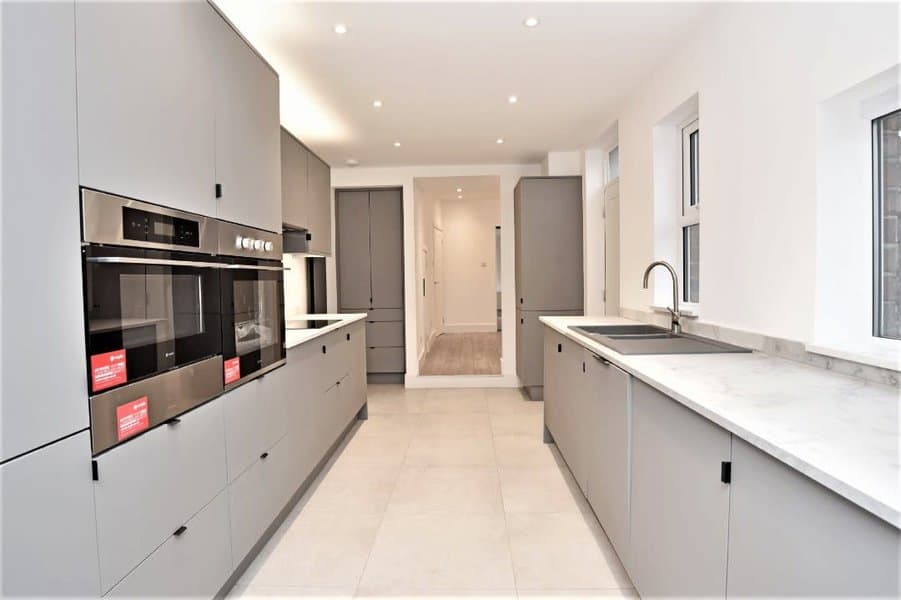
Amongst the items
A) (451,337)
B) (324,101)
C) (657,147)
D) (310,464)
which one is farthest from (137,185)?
(451,337)

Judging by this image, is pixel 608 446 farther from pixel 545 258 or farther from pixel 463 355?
pixel 463 355

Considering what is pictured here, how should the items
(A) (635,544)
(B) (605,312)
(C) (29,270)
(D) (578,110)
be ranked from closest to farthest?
(C) (29,270)
(A) (635,544)
(D) (578,110)
(B) (605,312)

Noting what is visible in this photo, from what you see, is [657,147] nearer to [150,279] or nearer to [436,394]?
[150,279]

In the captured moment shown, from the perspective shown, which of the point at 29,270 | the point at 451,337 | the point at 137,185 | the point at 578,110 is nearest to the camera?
the point at 29,270

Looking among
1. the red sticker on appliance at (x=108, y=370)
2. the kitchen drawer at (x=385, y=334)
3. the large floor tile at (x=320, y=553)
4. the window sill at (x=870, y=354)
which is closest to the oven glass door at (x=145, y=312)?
the red sticker on appliance at (x=108, y=370)

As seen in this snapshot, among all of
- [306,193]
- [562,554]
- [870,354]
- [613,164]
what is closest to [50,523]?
[562,554]

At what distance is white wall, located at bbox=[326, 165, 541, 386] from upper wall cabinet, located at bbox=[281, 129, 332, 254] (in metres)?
1.64

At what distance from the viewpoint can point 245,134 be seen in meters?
2.05

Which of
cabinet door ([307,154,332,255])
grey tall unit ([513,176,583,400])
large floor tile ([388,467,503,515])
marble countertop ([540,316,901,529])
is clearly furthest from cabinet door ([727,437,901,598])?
grey tall unit ([513,176,583,400])

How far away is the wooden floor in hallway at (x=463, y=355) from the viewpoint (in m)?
6.47

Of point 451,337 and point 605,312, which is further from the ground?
point 605,312

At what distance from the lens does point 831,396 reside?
1.28 metres

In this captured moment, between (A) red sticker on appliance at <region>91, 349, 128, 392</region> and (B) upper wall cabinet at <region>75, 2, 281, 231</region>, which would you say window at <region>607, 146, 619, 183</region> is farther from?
(A) red sticker on appliance at <region>91, 349, 128, 392</region>

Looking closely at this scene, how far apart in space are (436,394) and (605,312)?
193 centimetres
